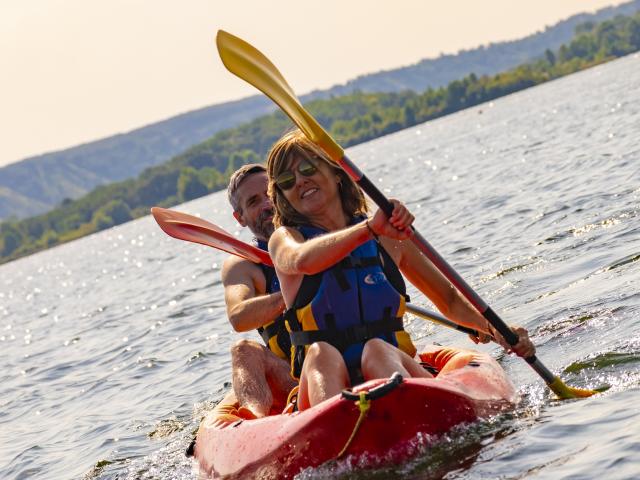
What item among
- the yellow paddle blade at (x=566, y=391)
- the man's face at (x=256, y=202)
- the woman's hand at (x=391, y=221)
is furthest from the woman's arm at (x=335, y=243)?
the man's face at (x=256, y=202)

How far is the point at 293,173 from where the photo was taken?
543cm

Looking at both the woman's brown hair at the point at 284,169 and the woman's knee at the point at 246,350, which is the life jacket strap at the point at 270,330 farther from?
the woman's brown hair at the point at 284,169

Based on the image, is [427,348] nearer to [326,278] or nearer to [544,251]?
[326,278]

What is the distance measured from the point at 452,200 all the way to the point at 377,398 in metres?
18.6

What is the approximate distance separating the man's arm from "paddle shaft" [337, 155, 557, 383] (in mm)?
1361

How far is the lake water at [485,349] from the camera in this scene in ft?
17.3

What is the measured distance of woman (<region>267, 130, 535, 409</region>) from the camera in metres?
5.27

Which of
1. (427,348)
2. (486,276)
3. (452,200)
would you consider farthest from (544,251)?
(452,200)

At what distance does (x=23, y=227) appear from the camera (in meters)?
179

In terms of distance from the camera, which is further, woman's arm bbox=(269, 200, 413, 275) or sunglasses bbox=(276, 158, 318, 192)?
sunglasses bbox=(276, 158, 318, 192)

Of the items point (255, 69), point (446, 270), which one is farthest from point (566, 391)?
point (255, 69)

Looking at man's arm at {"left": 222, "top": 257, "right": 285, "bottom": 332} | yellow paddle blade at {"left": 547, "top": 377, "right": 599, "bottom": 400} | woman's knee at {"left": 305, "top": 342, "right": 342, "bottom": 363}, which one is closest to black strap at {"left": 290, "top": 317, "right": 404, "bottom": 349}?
woman's knee at {"left": 305, "top": 342, "right": 342, "bottom": 363}

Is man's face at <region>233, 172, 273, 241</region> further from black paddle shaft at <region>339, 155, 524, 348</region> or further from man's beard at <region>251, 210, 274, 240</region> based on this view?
black paddle shaft at <region>339, 155, 524, 348</region>

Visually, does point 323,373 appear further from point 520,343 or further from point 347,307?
point 520,343
